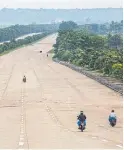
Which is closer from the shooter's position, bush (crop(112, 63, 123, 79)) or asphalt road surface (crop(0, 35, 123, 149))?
asphalt road surface (crop(0, 35, 123, 149))

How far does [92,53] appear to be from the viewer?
9131cm

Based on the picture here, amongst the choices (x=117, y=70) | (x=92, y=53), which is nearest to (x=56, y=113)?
(x=117, y=70)

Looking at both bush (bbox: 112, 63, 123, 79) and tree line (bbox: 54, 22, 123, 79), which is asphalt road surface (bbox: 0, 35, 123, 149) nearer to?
bush (bbox: 112, 63, 123, 79)

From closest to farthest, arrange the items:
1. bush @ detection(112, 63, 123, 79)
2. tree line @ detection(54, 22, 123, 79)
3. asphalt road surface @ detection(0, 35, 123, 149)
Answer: asphalt road surface @ detection(0, 35, 123, 149) < bush @ detection(112, 63, 123, 79) < tree line @ detection(54, 22, 123, 79)

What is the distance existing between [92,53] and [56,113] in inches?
2027

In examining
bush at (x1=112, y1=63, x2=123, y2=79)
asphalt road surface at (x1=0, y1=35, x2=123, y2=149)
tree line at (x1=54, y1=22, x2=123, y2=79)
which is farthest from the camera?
tree line at (x1=54, y1=22, x2=123, y2=79)

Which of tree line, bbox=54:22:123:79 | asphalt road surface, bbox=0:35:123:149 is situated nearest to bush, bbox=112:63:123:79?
tree line, bbox=54:22:123:79

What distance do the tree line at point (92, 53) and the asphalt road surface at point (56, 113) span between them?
3.44 metres

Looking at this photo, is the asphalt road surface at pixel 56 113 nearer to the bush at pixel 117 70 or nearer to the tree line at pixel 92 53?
the bush at pixel 117 70

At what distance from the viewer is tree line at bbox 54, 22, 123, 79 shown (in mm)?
70925

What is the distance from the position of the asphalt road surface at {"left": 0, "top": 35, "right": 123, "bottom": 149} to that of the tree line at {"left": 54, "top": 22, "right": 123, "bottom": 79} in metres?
3.44

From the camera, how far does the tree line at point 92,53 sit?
70925 mm

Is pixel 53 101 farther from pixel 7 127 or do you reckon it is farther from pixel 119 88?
pixel 7 127

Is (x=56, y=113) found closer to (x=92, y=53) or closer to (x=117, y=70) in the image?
(x=117, y=70)
